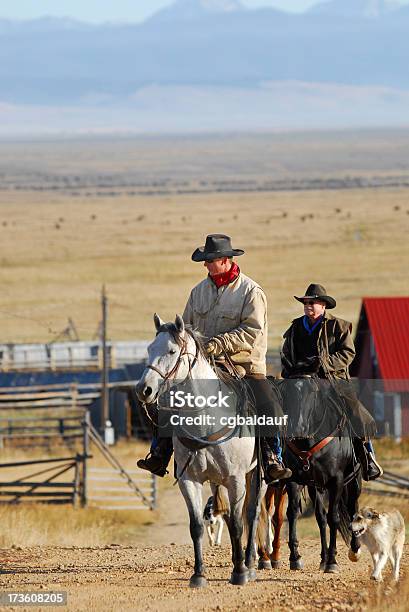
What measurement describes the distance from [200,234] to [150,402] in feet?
248

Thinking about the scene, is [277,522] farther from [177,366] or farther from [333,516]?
[177,366]

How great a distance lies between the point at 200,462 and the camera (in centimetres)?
1097

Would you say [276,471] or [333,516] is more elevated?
[276,471]

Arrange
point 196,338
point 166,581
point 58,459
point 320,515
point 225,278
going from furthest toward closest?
1. point 58,459
2. point 320,515
3. point 166,581
4. point 225,278
5. point 196,338

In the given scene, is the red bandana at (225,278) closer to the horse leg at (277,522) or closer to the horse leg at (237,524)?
the horse leg at (237,524)

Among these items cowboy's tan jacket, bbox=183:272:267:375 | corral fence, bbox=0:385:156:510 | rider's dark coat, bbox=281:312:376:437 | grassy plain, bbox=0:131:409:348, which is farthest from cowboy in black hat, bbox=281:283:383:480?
grassy plain, bbox=0:131:409:348

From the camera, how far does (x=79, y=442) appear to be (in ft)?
111

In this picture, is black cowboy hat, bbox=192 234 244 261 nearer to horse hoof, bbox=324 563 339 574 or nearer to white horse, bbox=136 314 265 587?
white horse, bbox=136 314 265 587

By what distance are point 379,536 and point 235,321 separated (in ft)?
7.28

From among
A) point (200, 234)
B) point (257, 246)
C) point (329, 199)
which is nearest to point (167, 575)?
point (257, 246)

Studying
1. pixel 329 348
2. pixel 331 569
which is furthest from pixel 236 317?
pixel 331 569

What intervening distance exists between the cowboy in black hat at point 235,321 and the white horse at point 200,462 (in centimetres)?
31

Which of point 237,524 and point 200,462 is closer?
point 200,462

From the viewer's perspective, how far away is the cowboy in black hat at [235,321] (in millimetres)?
11383
